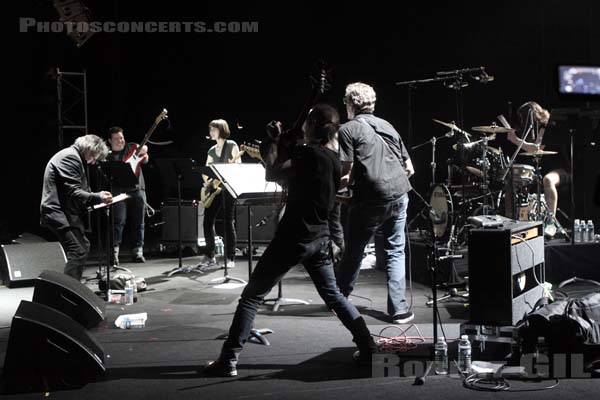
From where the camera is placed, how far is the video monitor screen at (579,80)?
301 centimetres

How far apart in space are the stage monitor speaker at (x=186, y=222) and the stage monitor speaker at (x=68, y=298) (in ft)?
16.9

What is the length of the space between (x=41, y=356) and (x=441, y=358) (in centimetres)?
253

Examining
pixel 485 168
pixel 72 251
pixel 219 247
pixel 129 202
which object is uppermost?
pixel 485 168

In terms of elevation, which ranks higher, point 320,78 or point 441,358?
point 320,78

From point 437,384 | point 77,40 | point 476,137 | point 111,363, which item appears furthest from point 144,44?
point 437,384

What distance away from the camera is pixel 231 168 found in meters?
7.03

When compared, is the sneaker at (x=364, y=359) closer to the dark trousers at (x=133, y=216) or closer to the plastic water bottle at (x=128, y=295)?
the plastic water bottle at (x=128, y=295)

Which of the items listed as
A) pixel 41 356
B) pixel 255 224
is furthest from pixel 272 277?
pixel 255 224

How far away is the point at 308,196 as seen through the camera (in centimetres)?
458

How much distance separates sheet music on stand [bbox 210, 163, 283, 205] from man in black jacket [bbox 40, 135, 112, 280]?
124 cm

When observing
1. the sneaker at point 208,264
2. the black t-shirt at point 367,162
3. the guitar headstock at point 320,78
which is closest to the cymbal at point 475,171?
the sneaker at point 208,264

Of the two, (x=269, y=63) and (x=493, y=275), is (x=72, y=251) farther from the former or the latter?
(x=269, y=63)

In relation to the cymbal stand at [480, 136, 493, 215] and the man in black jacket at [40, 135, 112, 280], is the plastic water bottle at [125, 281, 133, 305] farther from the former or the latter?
the cymbal stand at [480, 136, 493, 215]

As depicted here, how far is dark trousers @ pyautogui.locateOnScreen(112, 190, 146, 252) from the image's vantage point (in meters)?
10.1
